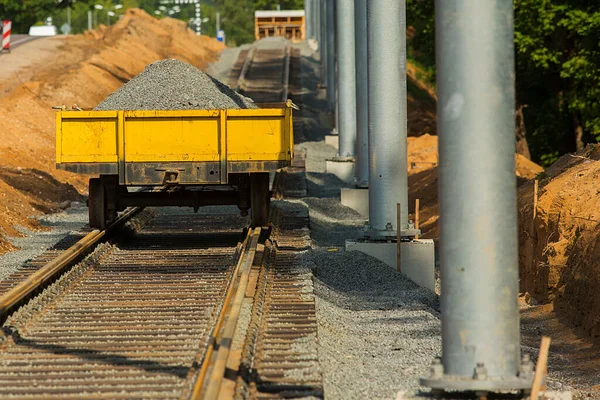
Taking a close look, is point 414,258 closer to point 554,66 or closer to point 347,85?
point 347,85

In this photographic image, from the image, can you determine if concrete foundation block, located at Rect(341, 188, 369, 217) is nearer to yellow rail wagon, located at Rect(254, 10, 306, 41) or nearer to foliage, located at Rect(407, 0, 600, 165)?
foliage, located at Rect(407, 0, 600, 165)

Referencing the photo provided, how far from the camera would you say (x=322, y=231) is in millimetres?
22125

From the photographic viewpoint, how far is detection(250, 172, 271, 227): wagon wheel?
750 inches

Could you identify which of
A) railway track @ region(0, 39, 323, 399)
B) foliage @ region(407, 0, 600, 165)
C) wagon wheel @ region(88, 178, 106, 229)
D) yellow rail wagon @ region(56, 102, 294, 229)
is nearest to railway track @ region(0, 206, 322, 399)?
railway track @ region(0, 39, 323, 399)

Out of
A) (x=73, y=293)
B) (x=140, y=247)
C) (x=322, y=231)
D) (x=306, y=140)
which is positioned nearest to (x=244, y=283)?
(x=73, y=293)

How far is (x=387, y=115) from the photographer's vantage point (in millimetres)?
18594

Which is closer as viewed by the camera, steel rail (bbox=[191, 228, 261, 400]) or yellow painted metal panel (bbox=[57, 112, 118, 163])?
steel rail (bbox=[191, 228, 261, 400])

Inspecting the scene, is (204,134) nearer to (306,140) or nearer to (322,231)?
(322,231)

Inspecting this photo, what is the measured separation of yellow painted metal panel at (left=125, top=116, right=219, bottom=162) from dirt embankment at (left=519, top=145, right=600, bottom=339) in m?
5.01

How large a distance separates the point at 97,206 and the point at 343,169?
1632 cm

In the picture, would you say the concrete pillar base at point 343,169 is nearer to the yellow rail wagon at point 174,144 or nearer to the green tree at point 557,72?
the green tree at point 557,72

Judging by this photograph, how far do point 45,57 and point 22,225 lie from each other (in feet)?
131

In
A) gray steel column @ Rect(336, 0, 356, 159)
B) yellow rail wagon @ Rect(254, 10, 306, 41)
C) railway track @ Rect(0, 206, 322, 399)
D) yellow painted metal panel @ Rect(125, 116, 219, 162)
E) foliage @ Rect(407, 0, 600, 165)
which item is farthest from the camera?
yellow rail wagon @ Rect(254, 10, 306, 41)

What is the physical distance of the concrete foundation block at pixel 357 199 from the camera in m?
26.5
